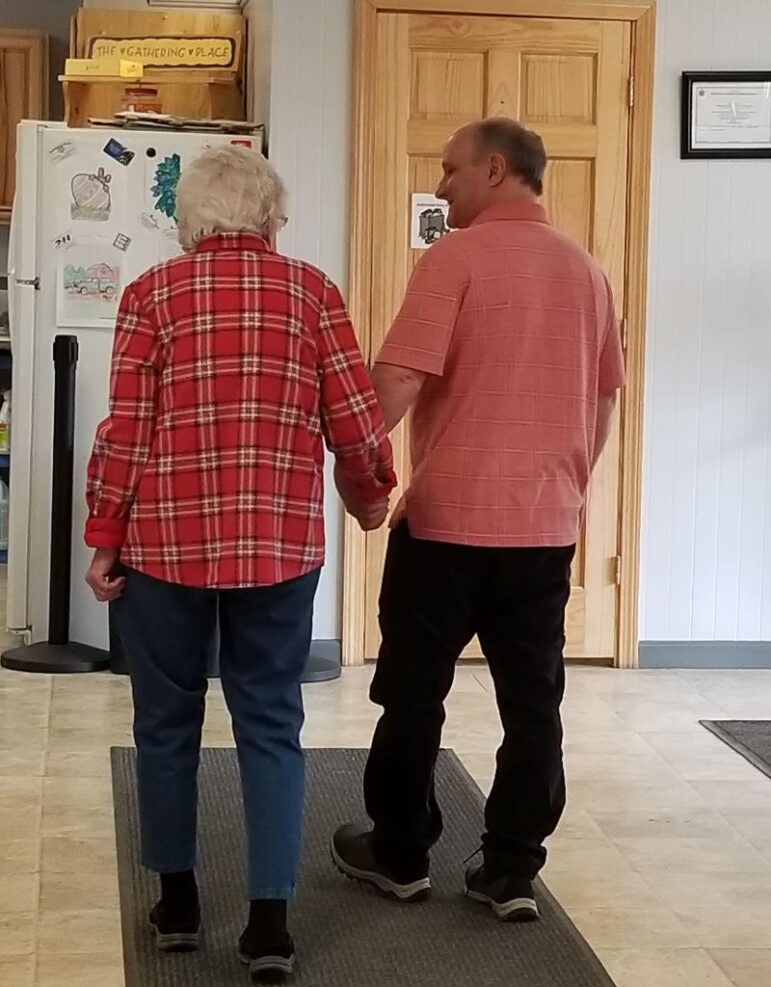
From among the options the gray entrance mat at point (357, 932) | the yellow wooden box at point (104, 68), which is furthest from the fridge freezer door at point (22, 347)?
the gray entrance mat at point (357, 932)

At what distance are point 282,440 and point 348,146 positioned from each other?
2672mm

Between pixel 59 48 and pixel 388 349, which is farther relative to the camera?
pixel 59 48

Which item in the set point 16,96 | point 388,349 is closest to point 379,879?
point 388,349

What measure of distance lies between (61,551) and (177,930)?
2.38 metres

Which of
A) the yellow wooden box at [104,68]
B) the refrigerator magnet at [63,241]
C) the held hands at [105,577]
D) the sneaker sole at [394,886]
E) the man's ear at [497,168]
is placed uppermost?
the yellow wooden box at [104,68]

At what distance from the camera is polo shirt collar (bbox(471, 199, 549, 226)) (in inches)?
100

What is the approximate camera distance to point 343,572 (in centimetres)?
487

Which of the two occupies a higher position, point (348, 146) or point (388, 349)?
point (348, 146)

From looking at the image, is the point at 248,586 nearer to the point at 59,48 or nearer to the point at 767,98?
the point at 767,98

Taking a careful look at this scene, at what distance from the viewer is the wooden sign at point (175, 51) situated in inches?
197

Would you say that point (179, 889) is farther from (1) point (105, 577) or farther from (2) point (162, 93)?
(2) point (162, 93)

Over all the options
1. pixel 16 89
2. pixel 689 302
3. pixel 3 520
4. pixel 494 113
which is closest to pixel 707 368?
pixel 689 302

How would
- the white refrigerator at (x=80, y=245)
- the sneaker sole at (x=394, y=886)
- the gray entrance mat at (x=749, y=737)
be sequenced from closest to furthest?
the sneaker sole at (x=394, y=886)
the gray entrance mat at (x=749, y=737)
the white refrigerator at (x=80, y=245)

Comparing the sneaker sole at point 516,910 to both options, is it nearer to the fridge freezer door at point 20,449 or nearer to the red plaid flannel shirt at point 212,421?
the red plaid flannel shirt at point 212,421
